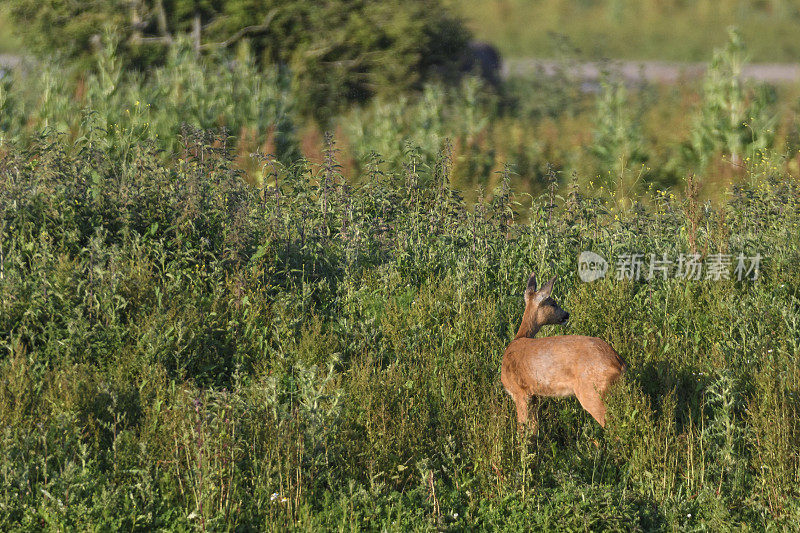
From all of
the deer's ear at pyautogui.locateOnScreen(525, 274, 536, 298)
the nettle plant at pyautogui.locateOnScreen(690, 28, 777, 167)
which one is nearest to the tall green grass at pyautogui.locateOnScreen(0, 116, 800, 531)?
the deer's ear at pyautogui.locateOnScreen(525, 274, 536, 298)

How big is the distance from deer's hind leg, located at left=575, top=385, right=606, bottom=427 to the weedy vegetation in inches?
4.0

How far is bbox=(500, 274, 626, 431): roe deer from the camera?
16.6 ft

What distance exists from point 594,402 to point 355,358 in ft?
5.74

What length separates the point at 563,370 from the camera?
5.12 metres

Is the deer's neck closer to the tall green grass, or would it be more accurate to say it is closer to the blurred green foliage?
the tall green grass

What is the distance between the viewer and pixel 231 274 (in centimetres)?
677

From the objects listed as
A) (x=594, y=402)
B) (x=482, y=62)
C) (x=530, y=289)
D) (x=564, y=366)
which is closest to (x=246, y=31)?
(x=482, y=62)

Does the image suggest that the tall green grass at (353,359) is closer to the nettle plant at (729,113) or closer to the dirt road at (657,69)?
the nettle plant at (729,113)

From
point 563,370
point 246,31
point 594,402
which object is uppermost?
point 246,31

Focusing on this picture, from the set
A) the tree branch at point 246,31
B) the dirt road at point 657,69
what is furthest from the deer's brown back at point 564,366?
the dirt road at point 657,69

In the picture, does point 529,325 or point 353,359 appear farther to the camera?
point 353,359

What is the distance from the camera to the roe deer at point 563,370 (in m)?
5.06

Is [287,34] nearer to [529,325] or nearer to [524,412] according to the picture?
[529,325]

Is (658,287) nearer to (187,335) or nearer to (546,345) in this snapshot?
(546,345)
